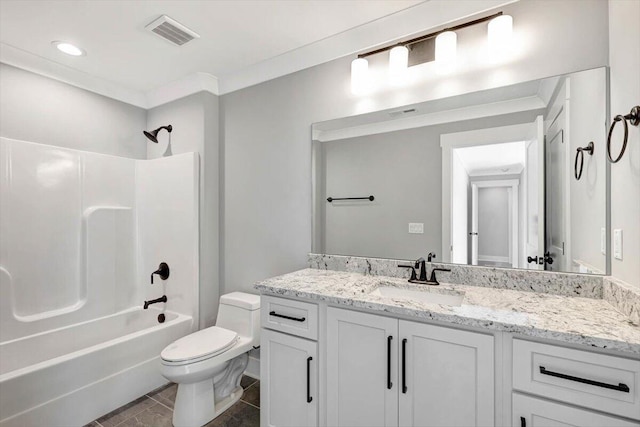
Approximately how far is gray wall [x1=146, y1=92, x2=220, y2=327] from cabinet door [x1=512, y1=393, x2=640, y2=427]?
2.27 m

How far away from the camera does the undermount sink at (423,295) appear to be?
154 centimetres

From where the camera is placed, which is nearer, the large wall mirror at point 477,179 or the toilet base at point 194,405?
the large wall mirror at point 477,179

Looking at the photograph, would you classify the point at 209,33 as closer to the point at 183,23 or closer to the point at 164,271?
the point at 183,23

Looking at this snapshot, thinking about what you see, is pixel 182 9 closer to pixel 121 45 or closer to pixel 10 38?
pixel 121 45

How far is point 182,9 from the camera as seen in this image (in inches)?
69.6

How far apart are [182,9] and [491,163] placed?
2.01 m

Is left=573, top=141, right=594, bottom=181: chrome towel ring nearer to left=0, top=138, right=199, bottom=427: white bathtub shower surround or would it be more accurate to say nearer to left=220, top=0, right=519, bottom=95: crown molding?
left=220, top=0, right=519, bottom=95: crown molding

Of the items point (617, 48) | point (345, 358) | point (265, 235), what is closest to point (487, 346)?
point (345, 358)

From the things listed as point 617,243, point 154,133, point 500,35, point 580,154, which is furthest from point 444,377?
point 154,133

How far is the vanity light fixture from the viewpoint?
150 centimetres

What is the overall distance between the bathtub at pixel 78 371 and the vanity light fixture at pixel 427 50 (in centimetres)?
234

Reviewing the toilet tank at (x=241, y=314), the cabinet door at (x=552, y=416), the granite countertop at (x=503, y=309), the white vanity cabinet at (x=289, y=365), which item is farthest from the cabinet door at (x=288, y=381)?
the cabinet door at (x=552, y=416)

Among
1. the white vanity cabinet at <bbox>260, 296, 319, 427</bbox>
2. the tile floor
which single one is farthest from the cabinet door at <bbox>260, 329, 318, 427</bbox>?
the tile floor

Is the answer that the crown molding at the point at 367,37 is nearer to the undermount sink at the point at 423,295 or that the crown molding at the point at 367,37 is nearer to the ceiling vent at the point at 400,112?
the ceiling vent at the point at 400,112
